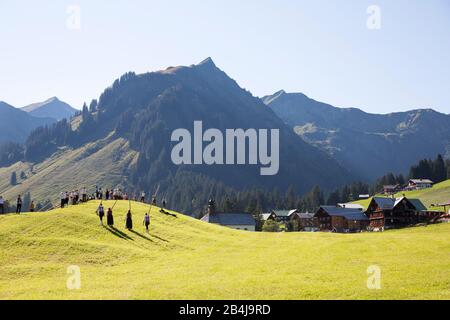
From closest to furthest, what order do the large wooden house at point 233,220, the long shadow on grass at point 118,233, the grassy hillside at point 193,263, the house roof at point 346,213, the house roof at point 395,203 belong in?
the grassy hillside at point 193,263
the long shadow on grass at point 118,233
the house roof at point 395,203
the house roof at point 346,213
the large wooden house at point 233,220

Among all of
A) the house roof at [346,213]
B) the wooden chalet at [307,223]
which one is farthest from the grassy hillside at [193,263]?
the wooden chalet at [307,223]

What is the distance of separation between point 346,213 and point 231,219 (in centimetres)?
4266

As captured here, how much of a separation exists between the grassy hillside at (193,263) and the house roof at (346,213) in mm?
106830

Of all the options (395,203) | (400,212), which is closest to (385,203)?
(395,203)

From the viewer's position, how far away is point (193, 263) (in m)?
42.0

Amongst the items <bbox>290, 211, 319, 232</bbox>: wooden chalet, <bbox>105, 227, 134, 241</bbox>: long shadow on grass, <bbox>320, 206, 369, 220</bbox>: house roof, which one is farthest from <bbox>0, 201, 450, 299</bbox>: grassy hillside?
<bbox>290, 211, 319, 232</bbox>: wooden chalet

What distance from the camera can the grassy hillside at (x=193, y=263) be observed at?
1102 inches

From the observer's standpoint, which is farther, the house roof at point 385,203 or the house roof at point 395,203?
the house roof at point 385,203

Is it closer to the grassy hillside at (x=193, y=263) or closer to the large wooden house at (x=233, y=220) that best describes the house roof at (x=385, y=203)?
the large wooden house at (x=233, y=220)

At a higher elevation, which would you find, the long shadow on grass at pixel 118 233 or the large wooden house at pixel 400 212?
the long shadow on grass at pixel 118 233

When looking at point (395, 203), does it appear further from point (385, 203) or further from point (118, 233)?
point (118, 233)

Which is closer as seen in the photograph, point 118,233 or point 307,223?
point 118,233

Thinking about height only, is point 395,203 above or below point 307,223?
above

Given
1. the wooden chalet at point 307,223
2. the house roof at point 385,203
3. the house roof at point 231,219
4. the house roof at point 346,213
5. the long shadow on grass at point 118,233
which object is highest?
the long shadow on grass at point 118,233
